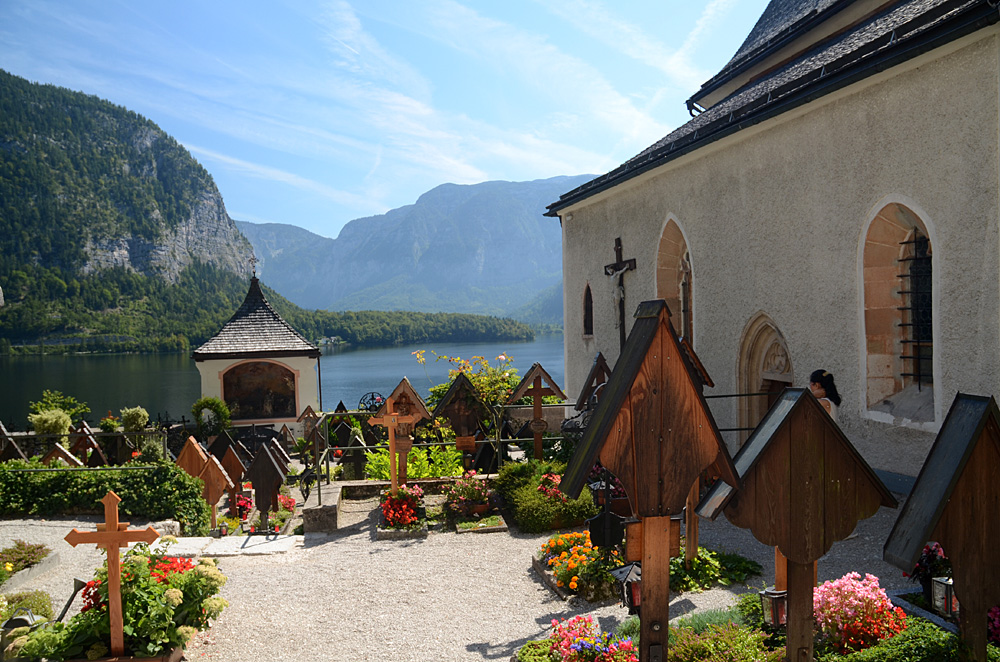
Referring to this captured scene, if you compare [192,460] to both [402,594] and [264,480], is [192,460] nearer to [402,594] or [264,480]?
[264,480]

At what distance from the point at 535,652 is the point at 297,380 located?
1808cm

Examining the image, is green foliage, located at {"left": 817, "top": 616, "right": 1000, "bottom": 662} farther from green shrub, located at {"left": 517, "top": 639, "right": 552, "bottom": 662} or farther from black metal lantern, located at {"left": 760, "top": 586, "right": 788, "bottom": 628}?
green shrub, located at {"left": 517, "top": 639, "right": 552, "bottom": 662}

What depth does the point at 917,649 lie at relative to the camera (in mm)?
3529

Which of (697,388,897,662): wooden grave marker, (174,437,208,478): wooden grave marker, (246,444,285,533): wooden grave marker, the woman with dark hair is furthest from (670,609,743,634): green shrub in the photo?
(174,437,208,478): wooden grave marker

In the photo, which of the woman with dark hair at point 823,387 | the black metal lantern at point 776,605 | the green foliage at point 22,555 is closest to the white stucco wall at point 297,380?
the green foliage at point 22,555

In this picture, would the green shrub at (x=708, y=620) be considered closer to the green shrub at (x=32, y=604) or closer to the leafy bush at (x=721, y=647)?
the leafy bush at (x=721, y=647)

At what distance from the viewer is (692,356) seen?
8930mm

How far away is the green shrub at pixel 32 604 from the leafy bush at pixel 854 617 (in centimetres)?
625

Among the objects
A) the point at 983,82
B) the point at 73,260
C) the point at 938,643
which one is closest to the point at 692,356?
the point at 983,82

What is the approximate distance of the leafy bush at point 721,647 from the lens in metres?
3.78

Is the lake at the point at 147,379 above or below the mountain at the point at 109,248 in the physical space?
below

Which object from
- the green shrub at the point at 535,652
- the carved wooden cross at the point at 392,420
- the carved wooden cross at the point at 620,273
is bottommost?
the green shrub at the point at 535,652

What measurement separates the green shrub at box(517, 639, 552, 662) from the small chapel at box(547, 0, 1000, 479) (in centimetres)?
530

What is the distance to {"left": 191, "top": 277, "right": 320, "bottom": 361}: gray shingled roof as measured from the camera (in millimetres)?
20859
